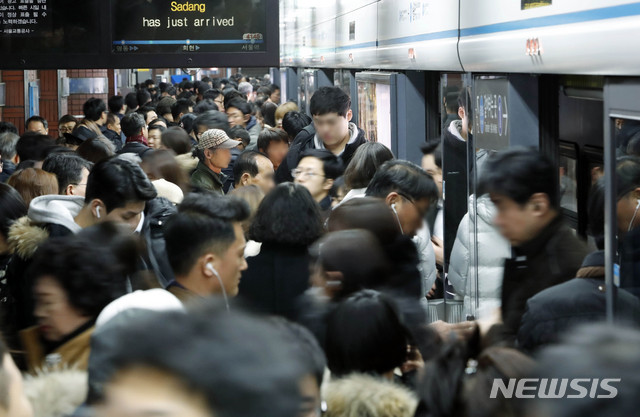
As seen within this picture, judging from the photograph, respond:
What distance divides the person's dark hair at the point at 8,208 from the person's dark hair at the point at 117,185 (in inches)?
14.1

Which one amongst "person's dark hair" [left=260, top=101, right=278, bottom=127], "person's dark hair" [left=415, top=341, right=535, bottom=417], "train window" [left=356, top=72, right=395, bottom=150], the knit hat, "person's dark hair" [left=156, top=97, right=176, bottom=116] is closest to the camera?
"person's dark hair" [left=415, top=341, right=535, bottom=417]

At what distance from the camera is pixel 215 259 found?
271 cm

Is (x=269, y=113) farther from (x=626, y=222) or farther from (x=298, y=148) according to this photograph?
(x=626, y=222)

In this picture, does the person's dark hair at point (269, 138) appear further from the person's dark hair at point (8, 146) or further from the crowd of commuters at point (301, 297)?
the person's dark hair at point (8, 146)

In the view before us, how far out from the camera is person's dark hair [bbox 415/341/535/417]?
159cm

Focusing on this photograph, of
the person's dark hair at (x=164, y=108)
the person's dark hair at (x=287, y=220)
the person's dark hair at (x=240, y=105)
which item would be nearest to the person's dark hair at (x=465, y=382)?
the person's dark hair at (x=287, y=220)

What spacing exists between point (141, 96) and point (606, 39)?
474 inches

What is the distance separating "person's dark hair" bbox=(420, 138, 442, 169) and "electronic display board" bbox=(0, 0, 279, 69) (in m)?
2.18

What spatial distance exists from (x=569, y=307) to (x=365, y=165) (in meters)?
2.11

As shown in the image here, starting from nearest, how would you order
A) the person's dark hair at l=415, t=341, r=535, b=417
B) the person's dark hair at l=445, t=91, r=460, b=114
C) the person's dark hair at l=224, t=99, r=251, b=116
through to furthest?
the person's dark hair at l=415, t=341, r=535, b=417
the person's dark hair at l=445, t=91, r=460, b=114
the person's dark hair at l=224, t=99, r=251, b=116

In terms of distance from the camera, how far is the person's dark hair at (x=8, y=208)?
3.82 m

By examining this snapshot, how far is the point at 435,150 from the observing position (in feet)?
17.6

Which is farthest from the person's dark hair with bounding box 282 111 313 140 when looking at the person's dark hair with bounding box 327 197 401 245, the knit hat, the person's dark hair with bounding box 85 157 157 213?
the person's dark hair with bounding box 327 197 401 245

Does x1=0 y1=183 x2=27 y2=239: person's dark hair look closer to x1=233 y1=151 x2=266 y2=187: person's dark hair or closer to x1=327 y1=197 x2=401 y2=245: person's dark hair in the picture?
x1=327 y1=197 x2=401 y2=245: person's dark hair
